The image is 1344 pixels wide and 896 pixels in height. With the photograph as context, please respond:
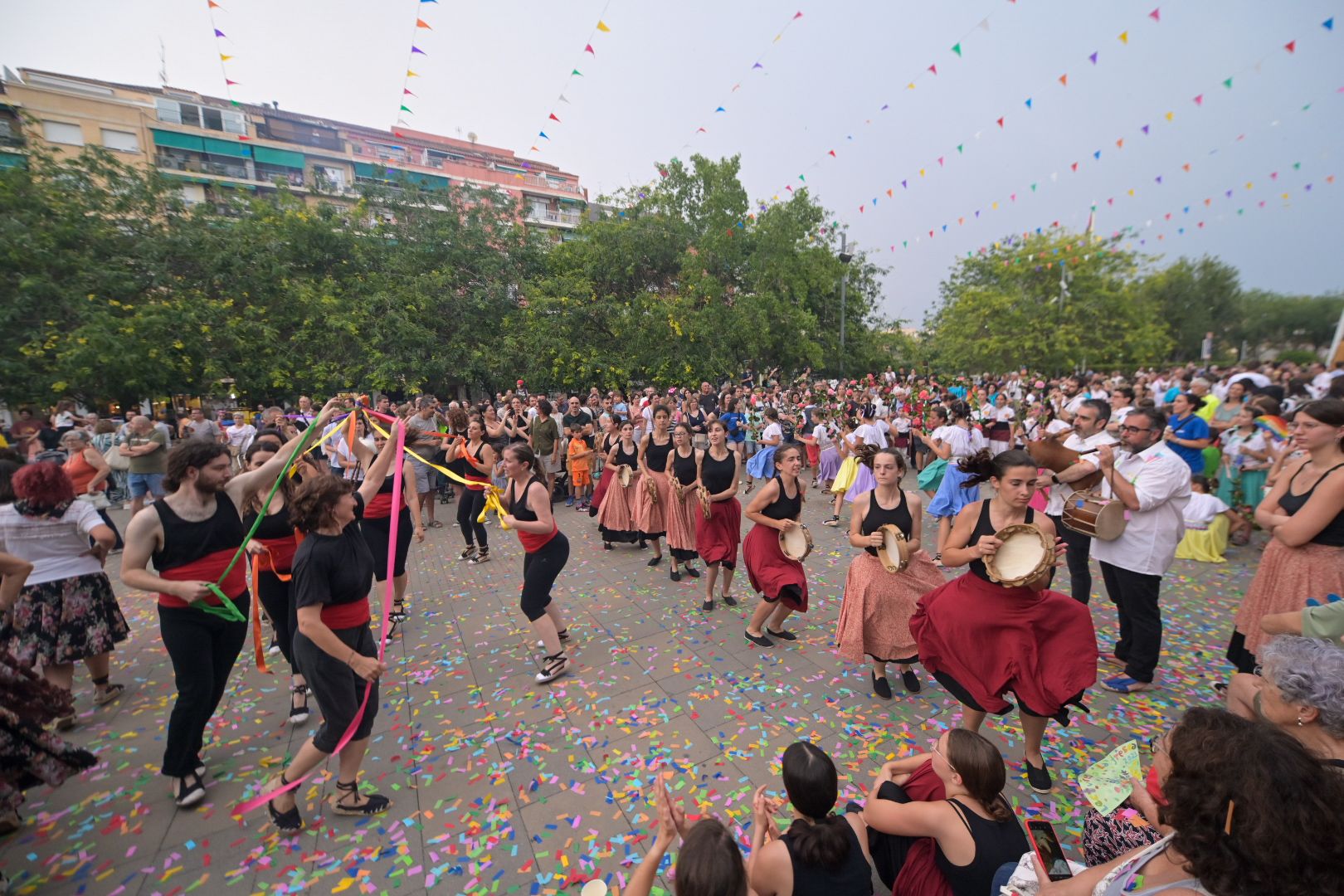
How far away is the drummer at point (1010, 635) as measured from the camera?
3.06 m

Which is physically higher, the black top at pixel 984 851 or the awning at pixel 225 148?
the awning at pixel 225 148

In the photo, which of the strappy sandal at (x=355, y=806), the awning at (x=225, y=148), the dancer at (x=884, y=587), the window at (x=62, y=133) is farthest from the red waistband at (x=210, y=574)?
the awning at (x=225, y=148)

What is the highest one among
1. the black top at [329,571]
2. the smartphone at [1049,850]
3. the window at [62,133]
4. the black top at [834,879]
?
the window at [62,133]

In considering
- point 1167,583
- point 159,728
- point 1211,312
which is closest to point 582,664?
Result: point 159,728

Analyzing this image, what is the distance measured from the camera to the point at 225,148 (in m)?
36.1

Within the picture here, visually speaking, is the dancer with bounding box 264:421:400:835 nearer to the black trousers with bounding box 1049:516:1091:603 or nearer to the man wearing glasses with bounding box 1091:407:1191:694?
the man wearing glasses with bounding box 1091:407:1191:694

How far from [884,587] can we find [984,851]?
2.17 meters

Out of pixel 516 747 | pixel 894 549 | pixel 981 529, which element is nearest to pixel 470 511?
pixel 516 747

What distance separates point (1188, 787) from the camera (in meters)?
1.50

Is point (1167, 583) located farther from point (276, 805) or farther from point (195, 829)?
point (195, 829)

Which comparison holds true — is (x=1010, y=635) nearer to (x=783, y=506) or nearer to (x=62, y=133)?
A: (x=783, y=506)

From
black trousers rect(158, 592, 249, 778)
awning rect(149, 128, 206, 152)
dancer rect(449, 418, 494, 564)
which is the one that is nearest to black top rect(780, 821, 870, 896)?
black trousers rect(158, 592, 249, 778)

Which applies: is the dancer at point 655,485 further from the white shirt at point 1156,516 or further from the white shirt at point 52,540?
the white shirt at point 52,540

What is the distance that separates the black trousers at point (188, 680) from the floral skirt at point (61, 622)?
1426mm
